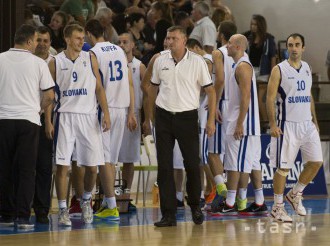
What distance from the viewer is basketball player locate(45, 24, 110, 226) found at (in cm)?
1215

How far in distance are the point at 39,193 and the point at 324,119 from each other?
8.02 m

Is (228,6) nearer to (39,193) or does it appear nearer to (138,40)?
(138,40)

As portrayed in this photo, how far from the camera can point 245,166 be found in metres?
13.2

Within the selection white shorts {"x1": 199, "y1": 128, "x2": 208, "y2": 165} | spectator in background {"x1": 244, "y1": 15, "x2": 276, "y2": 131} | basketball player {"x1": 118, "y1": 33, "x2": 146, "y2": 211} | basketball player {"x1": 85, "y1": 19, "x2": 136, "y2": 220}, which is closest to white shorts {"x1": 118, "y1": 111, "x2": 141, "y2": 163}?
basketball player {"x1": 118, "y1": 33, "x2": 146, "y2": 211}

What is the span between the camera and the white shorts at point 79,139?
12125mm

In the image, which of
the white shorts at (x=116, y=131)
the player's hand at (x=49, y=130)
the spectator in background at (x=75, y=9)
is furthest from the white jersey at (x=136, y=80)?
the spectator in background at (x=75, y=9)

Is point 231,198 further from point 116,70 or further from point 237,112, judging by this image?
point 116,70

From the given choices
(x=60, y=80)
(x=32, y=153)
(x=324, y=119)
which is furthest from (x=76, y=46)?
(x=324, y=119)

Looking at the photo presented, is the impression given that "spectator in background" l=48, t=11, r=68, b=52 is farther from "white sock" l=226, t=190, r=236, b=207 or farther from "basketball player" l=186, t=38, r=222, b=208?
"white sock" l=226, t=190, r=236, b=207

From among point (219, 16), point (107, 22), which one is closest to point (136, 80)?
point (107, 22)

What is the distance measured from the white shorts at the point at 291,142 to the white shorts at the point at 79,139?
2.08 m

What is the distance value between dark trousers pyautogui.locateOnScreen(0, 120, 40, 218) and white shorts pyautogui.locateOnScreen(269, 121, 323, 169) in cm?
291

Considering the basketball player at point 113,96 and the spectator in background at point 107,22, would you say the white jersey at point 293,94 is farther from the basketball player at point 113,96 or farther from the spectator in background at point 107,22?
the spectator in background at point 107,22

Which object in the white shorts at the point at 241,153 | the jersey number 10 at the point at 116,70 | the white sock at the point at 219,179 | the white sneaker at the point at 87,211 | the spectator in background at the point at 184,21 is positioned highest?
the spectator in background at the point at 184,21
